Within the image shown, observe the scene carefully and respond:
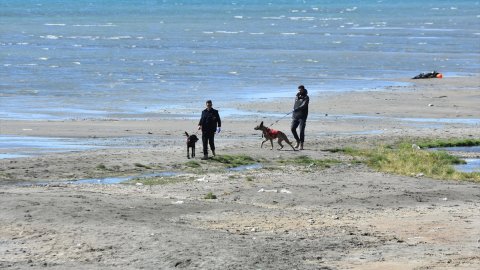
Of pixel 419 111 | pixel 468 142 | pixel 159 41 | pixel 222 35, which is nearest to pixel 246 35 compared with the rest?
pixel 222 35

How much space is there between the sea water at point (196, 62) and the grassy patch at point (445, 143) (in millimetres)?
9658

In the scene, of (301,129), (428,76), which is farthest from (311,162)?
(428,76)

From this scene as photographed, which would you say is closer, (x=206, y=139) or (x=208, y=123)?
(x=206, y=139)

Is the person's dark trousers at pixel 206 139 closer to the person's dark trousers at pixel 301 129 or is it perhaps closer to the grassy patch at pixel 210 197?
the person's dark trousers at pixel 301 129

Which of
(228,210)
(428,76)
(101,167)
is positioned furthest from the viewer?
(428,76)

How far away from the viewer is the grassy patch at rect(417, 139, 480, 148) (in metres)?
28.7

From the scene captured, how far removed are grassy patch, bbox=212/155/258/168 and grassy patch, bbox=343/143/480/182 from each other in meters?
2.71

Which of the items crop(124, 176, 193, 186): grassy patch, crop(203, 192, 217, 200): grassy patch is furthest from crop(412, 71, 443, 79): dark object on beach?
crop(203, 192, 217, 200): grassy patch

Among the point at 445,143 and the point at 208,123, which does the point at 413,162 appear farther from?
the point at 208,123

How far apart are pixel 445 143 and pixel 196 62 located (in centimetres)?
3240

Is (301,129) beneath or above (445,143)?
above

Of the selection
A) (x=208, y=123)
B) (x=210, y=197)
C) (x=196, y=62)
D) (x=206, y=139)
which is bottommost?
(x=210, y=197)

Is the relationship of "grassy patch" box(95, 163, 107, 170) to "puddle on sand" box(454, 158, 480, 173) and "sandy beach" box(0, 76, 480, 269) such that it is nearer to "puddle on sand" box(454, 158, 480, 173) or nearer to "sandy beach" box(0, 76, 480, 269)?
"sandy beach" box(0, 76, 480, 269)

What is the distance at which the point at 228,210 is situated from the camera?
1867 centimetres
